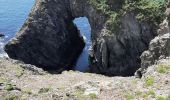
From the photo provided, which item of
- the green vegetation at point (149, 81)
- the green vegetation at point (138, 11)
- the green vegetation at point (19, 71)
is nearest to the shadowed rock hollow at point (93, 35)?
the green vegetation at point (138, 11)

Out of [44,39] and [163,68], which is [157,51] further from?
[44,39]

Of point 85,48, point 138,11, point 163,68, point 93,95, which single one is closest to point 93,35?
point 138,11

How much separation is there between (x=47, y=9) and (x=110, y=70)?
22.8 meters

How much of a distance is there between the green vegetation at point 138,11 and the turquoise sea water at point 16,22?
54.8ft

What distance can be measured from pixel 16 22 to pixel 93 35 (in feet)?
144

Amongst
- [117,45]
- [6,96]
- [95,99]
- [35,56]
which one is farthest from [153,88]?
[35,56]

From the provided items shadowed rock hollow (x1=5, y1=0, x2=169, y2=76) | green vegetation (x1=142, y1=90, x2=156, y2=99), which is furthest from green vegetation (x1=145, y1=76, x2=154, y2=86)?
shadowed rock hollow (x1=5, y1=0, x2=169, y2=76)

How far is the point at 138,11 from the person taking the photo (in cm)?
7644

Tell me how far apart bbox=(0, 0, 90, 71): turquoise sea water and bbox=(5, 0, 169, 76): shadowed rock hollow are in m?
2.91

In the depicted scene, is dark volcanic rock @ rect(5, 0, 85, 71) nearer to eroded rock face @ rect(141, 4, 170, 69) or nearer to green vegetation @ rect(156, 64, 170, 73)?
eroded rock face @ rect(141, 4, 170, 69)

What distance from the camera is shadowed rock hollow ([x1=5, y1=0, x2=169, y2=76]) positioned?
251ft

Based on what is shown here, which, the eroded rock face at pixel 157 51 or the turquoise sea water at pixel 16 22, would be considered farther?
the turquoise sea water at pixel 16 22

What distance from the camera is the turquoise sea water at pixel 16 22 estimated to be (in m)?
99.6

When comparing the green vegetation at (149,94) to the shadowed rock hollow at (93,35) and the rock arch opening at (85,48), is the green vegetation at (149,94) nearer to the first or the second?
the shadowed rock hollow at (93,35)
